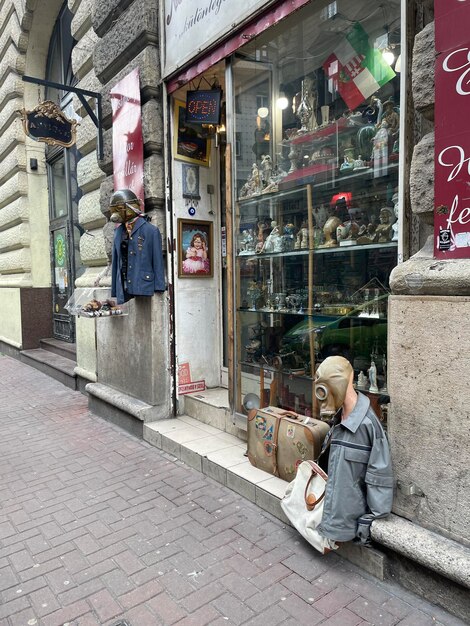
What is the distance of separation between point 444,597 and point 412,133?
2455mm

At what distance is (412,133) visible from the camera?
2.57m

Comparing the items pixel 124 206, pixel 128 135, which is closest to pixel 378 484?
pixel 124 206

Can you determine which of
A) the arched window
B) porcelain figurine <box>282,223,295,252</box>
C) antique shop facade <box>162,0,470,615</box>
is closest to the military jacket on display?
antique shop facade <box>162,0,470,615</box>

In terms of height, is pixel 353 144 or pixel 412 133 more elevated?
pixel 353 144

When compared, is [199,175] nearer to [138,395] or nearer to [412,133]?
[138,395]

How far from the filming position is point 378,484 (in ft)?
8.07

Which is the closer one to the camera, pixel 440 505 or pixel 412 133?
pixel 440 505

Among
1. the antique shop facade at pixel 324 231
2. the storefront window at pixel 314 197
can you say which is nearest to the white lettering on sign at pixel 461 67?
the antique shop facade at pixel 324 231

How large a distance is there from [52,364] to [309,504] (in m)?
Answer: 6.38

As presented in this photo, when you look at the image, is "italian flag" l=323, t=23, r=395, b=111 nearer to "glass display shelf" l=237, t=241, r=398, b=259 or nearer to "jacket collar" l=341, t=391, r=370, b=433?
"glass display shelf" l=237, t=241, r=398, b=259

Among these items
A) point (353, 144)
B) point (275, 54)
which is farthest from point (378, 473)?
point (275, 54)

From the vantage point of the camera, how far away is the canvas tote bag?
2.64 meters

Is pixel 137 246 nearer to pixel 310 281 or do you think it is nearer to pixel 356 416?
pixel 310 281

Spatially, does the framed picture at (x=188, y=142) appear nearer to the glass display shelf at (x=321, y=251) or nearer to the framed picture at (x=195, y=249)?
the framed picture at (x=195, y=249)
